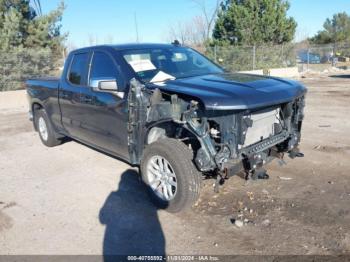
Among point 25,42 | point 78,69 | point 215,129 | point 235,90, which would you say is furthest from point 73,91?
point 25,42

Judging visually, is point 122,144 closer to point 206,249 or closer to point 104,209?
point 104,209

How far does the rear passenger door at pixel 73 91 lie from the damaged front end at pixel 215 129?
1.44 m

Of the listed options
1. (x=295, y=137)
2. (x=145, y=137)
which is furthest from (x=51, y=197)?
(x=295, y=137)

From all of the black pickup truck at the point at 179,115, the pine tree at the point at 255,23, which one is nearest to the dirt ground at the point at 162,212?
the black pickup truck at the point at 179,115

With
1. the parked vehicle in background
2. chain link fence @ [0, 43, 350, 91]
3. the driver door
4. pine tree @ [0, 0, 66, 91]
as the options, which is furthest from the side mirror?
the parked vehicle in background

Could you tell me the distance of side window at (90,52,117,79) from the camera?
4895 mm

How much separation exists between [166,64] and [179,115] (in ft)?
4.12

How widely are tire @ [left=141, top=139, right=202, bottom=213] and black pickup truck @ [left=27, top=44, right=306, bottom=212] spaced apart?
0.04ft

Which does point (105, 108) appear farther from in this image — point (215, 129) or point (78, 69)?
point (215, 129)

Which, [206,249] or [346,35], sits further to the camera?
[346,35]

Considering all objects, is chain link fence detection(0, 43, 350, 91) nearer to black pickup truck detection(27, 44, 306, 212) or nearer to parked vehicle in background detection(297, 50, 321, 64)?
parked vehicle in background detection(297, 50, 321, 64)

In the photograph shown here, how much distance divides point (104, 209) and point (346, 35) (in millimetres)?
54368

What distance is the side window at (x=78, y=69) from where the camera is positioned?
558 cm

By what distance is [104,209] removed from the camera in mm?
4430
